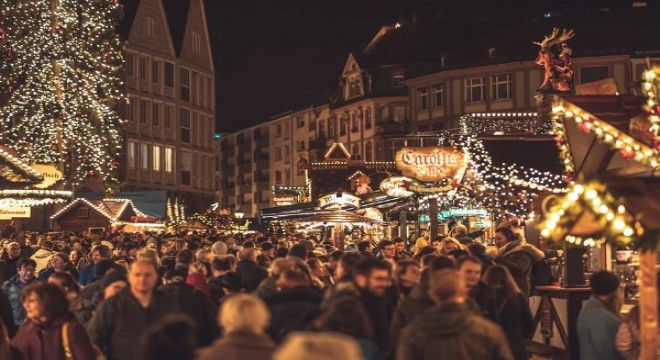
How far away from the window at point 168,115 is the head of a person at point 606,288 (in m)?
69.9

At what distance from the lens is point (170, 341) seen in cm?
683

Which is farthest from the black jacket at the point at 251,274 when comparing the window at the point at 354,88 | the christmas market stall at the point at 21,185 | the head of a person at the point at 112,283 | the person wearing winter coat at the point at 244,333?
the window at the point at 354,88

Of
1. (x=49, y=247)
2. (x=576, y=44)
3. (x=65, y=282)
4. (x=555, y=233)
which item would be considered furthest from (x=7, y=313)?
(x=576, y=44)

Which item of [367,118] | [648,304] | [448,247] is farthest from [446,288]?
[367,118]

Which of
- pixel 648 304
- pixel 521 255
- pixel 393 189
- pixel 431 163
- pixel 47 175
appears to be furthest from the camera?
pixel 47 175

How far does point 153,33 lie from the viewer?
78188 millimetres

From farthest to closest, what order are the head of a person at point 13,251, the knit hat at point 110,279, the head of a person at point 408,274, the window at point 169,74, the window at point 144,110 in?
the window at point 169,74 → the window at point 144,110 → the head of a person at point 13,251 → the knit hat at point 110,279 → the head of a person at point 408,274

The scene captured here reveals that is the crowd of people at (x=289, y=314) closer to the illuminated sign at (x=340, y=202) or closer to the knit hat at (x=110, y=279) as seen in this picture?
the knit hat at (x=110, y=279)

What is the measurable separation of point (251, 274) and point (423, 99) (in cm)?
7018

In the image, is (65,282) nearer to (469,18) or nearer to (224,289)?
(224,289)

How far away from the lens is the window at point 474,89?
254ft

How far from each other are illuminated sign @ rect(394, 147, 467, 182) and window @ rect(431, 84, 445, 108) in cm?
5418

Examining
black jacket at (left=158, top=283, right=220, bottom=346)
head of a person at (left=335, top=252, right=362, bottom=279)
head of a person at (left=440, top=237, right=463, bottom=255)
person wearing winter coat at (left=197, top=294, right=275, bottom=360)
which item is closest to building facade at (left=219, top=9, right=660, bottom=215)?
head of a person at (left=440, top=237, right=463, bottom=255)

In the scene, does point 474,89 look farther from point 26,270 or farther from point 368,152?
point 26,270
